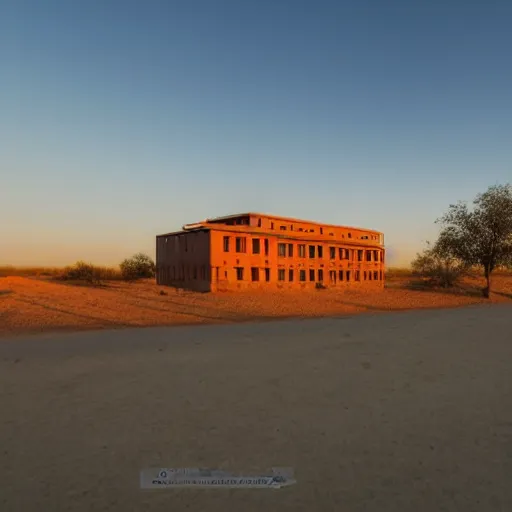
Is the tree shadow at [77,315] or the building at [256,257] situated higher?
the building at [256,257]

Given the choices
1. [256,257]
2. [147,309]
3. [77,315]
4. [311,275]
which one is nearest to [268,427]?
[77,315]

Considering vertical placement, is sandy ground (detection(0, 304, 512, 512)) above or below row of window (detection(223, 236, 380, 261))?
below

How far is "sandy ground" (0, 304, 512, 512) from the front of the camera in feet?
13.2

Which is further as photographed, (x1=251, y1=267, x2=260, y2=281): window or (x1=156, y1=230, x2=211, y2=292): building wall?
(x1=251, y1=267, x2=260, y2=281): window

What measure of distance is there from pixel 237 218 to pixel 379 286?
21948 millimetres

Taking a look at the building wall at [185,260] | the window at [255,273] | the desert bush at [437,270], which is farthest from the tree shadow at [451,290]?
the building wall at [185,260]

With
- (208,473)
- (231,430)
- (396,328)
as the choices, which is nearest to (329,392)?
(231,430)

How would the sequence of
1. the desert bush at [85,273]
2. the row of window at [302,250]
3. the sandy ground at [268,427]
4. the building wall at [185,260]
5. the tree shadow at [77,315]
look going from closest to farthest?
the sandy ground at [268,427] < the tree shadow at [77,315] < the building wall at [185,260] < the row of window at [302,250] < the desert bush at [85,273]

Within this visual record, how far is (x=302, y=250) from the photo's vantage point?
4809cm

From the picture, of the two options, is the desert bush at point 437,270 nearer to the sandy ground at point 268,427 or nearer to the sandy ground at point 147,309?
the sandy ground at point 147,309

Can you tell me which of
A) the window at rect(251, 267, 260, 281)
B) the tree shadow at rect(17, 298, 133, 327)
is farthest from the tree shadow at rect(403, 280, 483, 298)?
the tree shadow at rect(17, 298, 133, 327)

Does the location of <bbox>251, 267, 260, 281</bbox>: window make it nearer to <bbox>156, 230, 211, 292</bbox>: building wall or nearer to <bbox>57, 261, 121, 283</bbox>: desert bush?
<bbox>156, 230, 211, 292</bbox>: building wall

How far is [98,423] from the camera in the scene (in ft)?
19.6

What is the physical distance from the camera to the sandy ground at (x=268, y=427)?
4.03 metres
